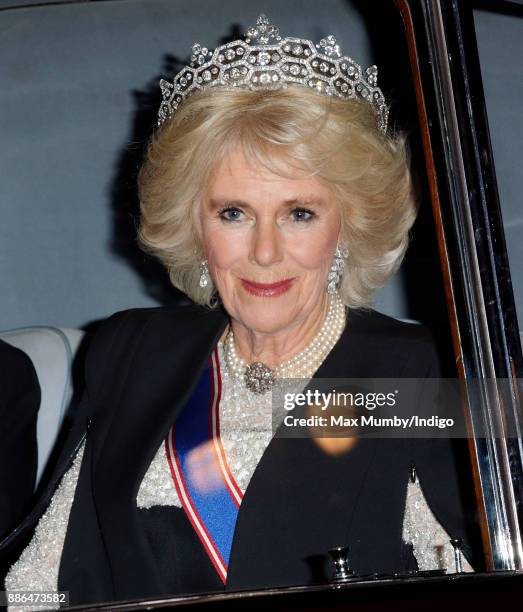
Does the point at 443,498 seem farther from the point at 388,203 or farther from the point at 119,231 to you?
the point at 119,231

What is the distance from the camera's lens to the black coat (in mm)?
1215

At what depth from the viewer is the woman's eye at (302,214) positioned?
4.22ft

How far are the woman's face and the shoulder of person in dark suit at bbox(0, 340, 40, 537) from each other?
432 millimetres

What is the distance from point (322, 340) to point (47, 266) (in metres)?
0.62

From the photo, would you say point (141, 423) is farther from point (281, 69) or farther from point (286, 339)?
point (281, 69)

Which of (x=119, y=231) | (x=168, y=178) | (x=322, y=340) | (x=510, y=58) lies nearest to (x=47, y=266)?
(x=119, y=231)

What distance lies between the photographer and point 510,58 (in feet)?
5.06

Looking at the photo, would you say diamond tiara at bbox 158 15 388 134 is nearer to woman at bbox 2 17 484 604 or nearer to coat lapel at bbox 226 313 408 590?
woman at bbox 2 17 484 604

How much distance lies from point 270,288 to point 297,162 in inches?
6.6

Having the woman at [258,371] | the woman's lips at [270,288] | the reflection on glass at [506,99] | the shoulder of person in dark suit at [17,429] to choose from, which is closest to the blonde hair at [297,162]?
the woman at [258,371]

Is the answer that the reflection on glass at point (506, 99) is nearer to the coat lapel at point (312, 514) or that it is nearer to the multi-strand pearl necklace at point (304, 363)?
the multi-strand pearl necklace at point (304, 363)

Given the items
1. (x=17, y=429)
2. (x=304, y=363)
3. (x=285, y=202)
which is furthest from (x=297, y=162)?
(x=17, y=429)

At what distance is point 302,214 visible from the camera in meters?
1.29

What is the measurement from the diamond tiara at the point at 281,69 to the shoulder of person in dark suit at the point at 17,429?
1.84ft
